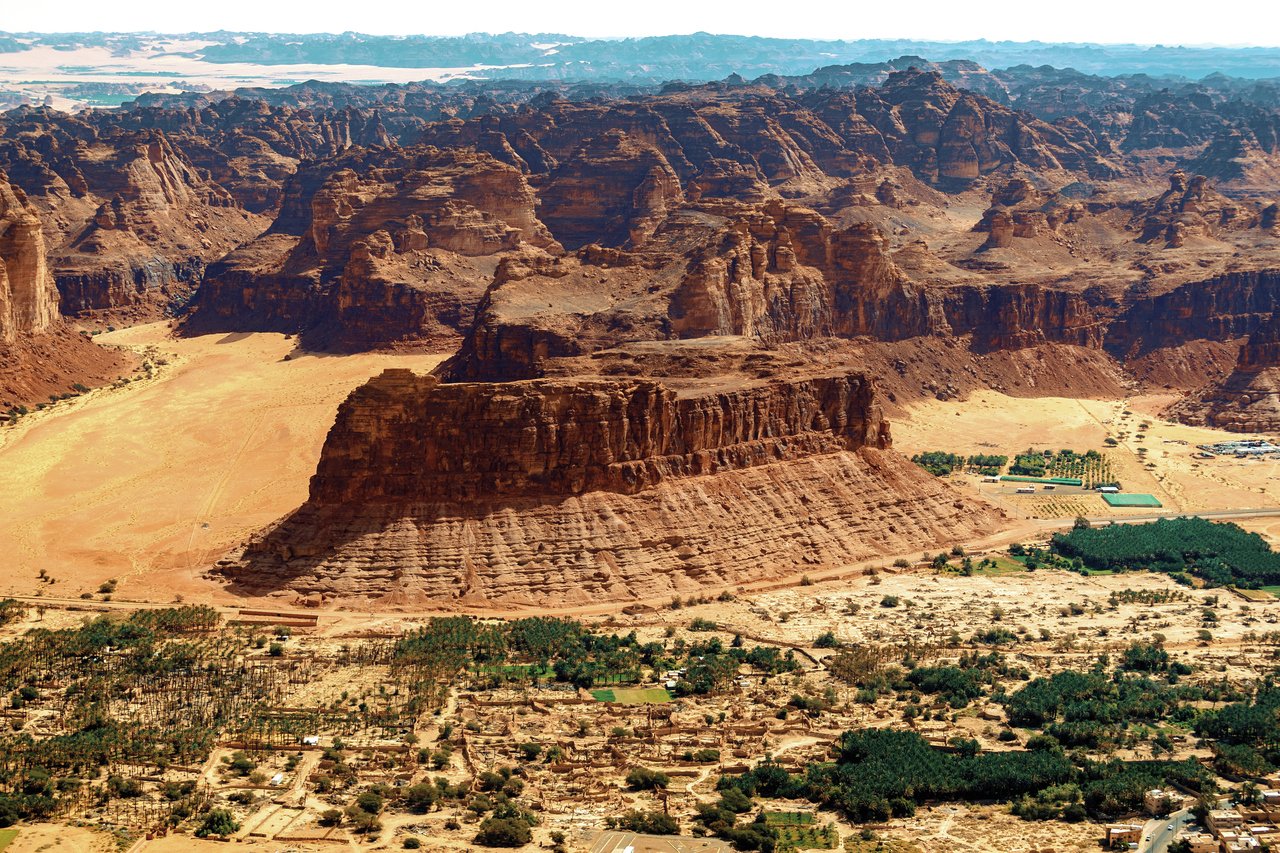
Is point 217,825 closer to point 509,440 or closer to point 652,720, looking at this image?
point 652,720

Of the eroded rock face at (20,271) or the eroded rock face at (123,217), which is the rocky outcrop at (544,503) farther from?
the eroded rock face at (123,217)

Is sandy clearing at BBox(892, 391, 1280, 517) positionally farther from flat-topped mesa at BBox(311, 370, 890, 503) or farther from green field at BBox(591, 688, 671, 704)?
green field at BBox(591, 688, 671, 704)

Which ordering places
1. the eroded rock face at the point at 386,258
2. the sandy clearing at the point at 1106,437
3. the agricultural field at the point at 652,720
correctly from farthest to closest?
the eroded rock face at the point at 386,258 < the sandy clearing at the point at 1106,437 < the agricultural field at the point at 652,720

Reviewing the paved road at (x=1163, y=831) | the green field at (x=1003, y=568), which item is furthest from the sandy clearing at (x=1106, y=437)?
the paved road at (x=1163, y=831)

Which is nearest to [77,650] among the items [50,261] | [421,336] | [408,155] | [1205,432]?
[421,336]

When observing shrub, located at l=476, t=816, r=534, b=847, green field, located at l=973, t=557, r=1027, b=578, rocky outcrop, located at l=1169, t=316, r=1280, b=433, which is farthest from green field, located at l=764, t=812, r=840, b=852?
rocky outcrop, located at l=1169, t=316, r=1280, b=433
